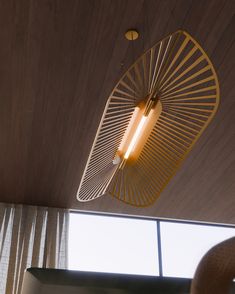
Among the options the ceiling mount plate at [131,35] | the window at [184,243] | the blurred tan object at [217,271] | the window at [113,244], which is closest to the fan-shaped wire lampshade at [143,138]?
the ceiling mount plate at [131,35]

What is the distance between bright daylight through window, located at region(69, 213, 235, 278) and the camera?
4648mm

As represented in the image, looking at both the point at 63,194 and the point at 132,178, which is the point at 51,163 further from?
the point at 132,178

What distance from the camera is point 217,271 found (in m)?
0.32

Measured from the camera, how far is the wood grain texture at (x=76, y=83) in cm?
233

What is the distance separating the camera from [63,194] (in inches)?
173

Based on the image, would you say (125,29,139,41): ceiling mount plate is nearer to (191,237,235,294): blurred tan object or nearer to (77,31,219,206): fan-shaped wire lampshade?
(77,31,219,206): fan-shaped wire lampshade

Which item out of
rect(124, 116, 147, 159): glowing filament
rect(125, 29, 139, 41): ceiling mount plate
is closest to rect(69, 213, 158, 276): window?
rect(125, 29, 139, 41): ceiling mount plate

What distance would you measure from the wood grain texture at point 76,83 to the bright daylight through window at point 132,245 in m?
0.49

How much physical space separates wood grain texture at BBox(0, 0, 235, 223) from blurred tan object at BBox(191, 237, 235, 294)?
2.14 meters

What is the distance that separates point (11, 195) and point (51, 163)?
3.10 feet

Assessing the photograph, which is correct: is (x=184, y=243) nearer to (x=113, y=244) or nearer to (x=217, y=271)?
(x=113, y=244)

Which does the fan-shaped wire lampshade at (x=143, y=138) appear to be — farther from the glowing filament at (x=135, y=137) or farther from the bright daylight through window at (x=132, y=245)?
the bright daylight through window at (x=132, y=245)

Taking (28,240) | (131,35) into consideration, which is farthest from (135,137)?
(28,240)

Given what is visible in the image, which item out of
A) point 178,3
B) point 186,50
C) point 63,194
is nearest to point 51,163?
point 63,194
